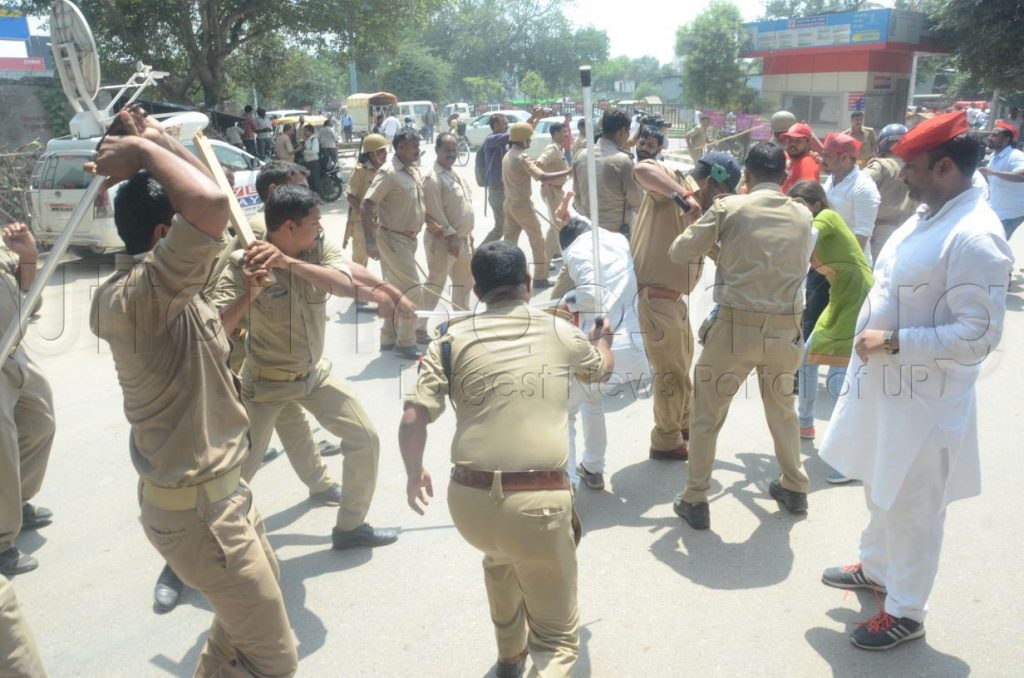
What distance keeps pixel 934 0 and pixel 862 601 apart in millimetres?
29973

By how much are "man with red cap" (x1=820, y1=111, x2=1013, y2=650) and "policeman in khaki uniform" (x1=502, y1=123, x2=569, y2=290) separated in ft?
20.0

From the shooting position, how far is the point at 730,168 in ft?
14.5

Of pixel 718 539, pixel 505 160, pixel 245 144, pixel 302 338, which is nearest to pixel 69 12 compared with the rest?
pixel 302 338

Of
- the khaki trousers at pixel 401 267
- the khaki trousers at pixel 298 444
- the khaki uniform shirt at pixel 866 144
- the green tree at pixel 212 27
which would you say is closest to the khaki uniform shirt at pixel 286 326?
the khaki trousers at pixel 298 444

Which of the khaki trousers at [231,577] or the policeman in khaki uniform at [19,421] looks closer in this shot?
the khaki trousers at [231,577]

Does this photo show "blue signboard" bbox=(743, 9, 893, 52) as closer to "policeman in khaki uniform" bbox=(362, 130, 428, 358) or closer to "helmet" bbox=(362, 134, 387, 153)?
"helmet" bbox=(362, 134, 387, 153)

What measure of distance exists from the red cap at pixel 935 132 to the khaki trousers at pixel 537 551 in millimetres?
1816

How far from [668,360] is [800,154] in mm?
2934

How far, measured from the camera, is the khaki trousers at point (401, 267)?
703 cm

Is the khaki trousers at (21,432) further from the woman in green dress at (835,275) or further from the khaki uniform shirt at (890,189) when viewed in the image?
the khaki uniform shirt at (890,189)

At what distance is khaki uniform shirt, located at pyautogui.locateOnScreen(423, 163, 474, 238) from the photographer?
7301mm

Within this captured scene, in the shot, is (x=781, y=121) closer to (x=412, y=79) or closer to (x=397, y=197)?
(x=397, y=197)

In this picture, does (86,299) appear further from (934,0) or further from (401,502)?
(934,0)

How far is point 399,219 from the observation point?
22.9ft
